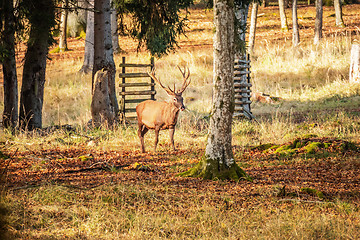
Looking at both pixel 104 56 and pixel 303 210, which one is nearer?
pixel 303 210

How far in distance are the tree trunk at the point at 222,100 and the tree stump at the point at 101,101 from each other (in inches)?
240

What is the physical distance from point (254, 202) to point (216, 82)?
2112 mm

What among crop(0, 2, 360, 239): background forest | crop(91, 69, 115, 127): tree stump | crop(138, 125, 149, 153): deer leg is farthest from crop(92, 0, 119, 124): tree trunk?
crop(138, 125, 149, 153): deer leg

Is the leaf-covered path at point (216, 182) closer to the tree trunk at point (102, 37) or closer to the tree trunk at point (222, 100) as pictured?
the tree trunk at point (222, 100)

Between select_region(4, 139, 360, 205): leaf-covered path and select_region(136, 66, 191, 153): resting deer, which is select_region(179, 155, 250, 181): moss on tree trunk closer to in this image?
select_region(4, 139, 360, 205): leaf-covered path

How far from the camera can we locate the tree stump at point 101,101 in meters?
A: 13.1

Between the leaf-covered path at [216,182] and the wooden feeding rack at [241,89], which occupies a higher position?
the wooden feeding rack at [241,89]

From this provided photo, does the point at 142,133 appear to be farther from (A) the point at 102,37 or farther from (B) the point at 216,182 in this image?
(A) the point at 102,37

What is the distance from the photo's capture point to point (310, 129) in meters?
12.4

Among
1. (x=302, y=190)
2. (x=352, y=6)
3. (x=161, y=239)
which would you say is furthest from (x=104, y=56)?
(x=352, y=6)

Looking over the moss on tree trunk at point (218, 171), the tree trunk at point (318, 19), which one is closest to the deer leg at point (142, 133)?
the moss on tree trunk at point (218, 171)

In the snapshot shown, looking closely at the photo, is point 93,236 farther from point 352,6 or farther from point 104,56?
point 352,6

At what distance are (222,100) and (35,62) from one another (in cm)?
719

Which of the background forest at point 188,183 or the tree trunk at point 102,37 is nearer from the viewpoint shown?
the background forest at point 188,183
